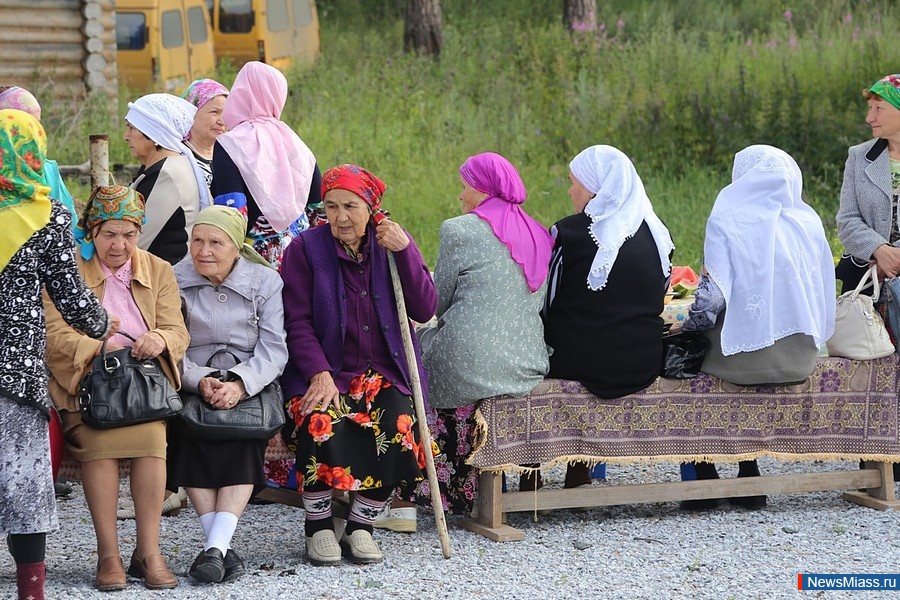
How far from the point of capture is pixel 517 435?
553 centimetres

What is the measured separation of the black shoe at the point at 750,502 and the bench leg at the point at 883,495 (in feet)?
1.73

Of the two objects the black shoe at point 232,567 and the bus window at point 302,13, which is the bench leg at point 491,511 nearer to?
the black shoe at point 232,567

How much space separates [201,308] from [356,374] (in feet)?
2.25

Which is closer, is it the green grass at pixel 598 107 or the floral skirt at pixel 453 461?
the floral skirt at pixel 453 461

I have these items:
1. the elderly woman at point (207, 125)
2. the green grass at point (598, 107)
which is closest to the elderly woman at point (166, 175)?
the elderly woman at point (207, 125)

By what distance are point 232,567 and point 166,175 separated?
204cm

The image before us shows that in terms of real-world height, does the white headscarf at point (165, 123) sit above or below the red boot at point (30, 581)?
above

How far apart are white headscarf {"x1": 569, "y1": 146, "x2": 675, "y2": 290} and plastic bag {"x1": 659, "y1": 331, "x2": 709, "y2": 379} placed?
40 cm

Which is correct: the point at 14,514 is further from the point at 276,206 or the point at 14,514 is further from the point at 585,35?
the point at 585,35

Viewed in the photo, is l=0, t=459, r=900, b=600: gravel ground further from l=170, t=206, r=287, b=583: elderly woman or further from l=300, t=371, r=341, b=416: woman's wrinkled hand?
l=300, t=371, r=341, b=416: woman's wrinkled hand

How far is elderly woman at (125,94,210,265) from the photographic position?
231 inches

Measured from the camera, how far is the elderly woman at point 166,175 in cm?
588

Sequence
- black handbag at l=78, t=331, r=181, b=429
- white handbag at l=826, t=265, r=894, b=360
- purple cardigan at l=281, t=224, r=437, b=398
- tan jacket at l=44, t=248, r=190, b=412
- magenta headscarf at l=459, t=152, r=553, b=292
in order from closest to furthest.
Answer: black handbag at l=78, t=331, r=181, b=429 → tan jacket at l=44, t=248, r=190, b=412 → purple cardigan at l=281, t=224, r=437, b=398 → magenta headscarf at l=459, t=152, r=553, b=292 → white handbag at l=826, t=265, r=894, b=360

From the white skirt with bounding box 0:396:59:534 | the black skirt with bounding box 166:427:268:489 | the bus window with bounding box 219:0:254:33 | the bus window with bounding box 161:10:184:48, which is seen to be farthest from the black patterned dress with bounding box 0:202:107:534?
the bus window with bounding box 219:0:254:33
